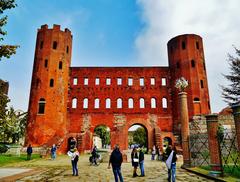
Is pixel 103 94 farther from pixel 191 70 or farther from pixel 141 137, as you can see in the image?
pixel 141 137

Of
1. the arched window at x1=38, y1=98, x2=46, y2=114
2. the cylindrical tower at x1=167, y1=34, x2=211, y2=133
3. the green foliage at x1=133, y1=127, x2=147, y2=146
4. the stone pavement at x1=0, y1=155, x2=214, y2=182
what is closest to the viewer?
the stone pavement at x1=0, y1=155, x2=214, y2=182

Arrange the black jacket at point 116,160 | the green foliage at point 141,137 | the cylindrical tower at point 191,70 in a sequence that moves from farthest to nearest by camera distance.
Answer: the green foliage at point 141,137 < the cylindrical tower at point 191,70 < the black jacket at point 116,160

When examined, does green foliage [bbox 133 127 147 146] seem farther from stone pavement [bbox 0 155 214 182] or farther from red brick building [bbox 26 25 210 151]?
stone pavement [bbox 0 155 214 182]

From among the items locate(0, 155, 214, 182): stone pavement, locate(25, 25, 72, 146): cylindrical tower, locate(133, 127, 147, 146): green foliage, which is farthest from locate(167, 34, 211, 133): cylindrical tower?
locate(133, 127, 147, 146): green foliage

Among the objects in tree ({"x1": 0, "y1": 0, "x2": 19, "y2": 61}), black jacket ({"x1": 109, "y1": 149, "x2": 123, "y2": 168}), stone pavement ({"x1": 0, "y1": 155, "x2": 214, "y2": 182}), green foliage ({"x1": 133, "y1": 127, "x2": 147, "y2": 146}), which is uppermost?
tree ({"x1": 0, "y1": 0, "x2": 19, "y2": 61})

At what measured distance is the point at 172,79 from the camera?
30562 millimetres

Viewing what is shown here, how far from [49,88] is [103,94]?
7.43 m

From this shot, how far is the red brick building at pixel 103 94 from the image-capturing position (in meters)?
26.8

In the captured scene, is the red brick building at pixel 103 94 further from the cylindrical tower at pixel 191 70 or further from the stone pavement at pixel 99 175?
the stone pavement at pixel 99 175

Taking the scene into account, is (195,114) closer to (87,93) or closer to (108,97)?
(108,97)

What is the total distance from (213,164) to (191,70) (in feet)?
67.1

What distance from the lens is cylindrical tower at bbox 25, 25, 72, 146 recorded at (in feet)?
84.2

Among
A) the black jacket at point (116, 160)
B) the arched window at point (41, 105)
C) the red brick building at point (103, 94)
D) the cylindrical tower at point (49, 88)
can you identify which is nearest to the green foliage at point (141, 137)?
the red brick building at point (103, 94)

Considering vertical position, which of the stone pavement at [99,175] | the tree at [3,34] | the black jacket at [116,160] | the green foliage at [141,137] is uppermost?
the tree at [3,34]
